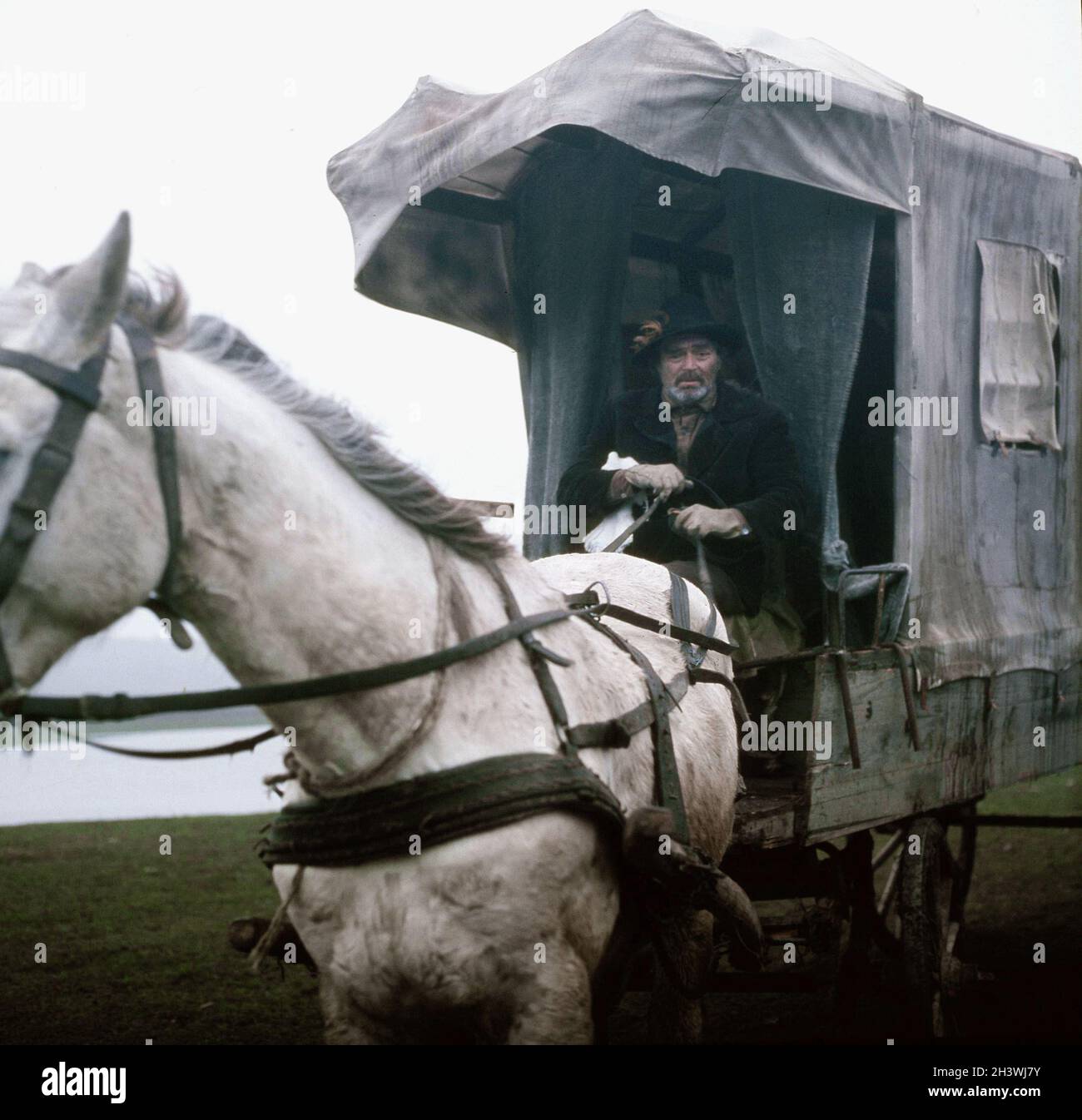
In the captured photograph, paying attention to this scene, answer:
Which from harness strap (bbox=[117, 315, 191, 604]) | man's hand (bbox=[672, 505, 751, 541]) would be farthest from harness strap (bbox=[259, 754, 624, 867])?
man's hand (bbox=[672, 505, 751, 541])

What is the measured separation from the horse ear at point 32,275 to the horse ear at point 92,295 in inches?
4.8

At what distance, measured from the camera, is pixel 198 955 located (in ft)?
20.7

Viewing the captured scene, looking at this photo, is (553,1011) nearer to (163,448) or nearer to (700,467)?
(163,448)

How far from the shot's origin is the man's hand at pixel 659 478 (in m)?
3.94

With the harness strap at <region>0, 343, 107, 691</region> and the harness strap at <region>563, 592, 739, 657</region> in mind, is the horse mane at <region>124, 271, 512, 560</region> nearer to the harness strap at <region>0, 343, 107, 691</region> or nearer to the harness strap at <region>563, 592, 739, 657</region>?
the harness strap at <region>0, 343, 107, 691</region>

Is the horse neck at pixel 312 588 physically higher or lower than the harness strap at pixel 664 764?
higher

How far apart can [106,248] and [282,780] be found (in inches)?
44.3

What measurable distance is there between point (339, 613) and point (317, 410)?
42 cm

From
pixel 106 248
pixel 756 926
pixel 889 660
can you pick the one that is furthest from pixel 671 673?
pixel 106 248

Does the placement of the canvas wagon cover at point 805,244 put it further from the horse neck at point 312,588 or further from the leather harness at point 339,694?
the horse neck at point 312,588

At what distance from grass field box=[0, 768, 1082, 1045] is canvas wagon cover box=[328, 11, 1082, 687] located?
199 centimetres

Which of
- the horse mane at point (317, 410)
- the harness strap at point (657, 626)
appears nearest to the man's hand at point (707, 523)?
the harness strap at point (657, 626)
